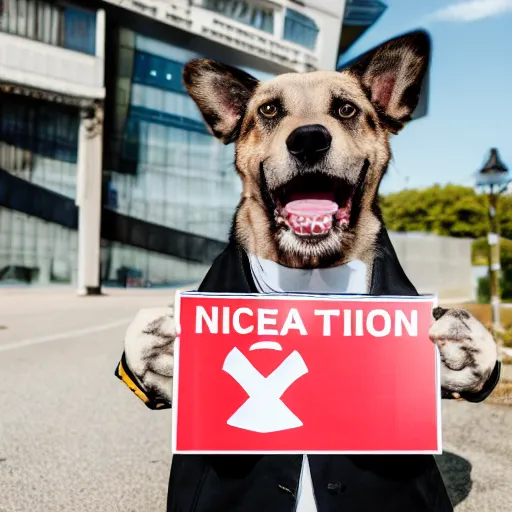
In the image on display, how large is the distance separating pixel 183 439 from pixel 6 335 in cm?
1258

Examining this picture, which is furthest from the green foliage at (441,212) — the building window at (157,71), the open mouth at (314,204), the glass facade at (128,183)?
the open mouth at (314,204)

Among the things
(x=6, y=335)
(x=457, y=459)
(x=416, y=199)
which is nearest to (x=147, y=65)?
(x=6, y=335)

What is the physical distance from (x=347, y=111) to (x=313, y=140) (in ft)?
0.82

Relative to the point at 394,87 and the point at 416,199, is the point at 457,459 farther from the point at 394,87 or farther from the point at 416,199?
the point at 416,199

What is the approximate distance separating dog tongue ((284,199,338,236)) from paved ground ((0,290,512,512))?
2.92 meters

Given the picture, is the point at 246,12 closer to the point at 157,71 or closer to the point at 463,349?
the point at 157,71

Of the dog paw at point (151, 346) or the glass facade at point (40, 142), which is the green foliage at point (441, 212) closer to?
the glass facade at point (40, 142)

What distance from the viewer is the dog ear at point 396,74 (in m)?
2.24

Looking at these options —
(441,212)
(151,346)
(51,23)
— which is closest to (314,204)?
(151,346)

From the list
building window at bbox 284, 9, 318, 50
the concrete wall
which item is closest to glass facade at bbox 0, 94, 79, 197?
building window at bbox 284, 9, 318, 50

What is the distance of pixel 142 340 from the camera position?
2066 millimetres

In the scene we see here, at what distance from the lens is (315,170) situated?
2051 mm

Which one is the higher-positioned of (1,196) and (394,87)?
(394,87)

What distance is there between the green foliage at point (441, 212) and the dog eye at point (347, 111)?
44.8 meters
